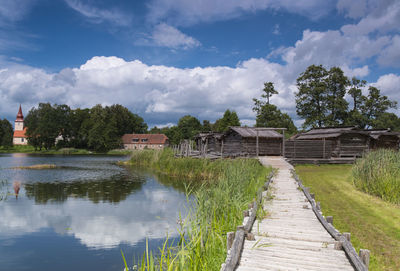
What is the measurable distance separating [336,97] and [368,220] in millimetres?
42477

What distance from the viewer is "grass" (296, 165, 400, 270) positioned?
21.2 ft

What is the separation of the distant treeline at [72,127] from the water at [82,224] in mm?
62424

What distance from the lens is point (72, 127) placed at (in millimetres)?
83438

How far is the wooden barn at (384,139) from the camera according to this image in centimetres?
3334

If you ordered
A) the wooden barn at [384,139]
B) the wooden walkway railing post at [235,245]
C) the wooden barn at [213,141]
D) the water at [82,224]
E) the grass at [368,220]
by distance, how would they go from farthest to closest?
the wooden barn at [213,141] → the wooden barn at [384,139] → the water at [82,224] → the grass at [368,220] → the wooden walkway railing post at [235,245]

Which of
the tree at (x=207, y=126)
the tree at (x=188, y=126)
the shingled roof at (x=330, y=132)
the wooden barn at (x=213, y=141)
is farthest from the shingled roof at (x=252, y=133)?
the tree at (x=207, y=126)

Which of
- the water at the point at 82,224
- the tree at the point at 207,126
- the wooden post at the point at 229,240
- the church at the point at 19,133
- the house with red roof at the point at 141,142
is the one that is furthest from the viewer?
the church at the point at 19,133

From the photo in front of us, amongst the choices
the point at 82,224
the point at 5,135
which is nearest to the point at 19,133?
the point at 5,135

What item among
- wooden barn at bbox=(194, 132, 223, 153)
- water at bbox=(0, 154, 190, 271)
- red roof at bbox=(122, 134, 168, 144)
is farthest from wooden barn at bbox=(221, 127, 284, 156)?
red roof at bbox=(122, 134, 168, 144)

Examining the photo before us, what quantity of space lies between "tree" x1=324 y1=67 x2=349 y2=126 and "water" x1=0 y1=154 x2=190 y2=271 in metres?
36.0

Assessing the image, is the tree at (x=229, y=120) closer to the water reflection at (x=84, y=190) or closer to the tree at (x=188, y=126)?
the tree at (x=188, y=126)

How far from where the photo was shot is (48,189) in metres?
18.5

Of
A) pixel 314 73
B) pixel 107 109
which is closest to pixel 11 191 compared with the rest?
pixel 314 73

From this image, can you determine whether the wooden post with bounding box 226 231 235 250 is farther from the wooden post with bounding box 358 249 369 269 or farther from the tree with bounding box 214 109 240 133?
the tree with bounding box 214 109 240 133
